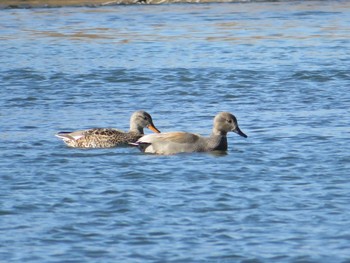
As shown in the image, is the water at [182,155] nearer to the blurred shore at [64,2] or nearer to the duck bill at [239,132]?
the duck bill at [239,132]

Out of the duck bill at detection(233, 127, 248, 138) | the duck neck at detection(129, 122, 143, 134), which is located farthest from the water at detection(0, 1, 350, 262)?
the duck neck at detection(129, 122, 143, 134)

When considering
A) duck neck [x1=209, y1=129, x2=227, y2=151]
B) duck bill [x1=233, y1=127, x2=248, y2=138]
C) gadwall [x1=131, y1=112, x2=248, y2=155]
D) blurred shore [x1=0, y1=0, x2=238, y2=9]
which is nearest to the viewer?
gadwall [x1=131, y1=112, x2=248, y2=155]

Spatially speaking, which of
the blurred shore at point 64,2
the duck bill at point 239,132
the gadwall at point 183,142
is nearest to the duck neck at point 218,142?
the gadwall at point 183,142

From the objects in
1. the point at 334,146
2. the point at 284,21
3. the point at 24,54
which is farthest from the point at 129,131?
the point at 284,21

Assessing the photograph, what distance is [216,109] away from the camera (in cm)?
1697

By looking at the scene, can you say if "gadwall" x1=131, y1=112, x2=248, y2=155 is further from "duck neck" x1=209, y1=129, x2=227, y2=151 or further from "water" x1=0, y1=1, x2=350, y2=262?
"water" x1=0, y1=1, x2=350, y2=262

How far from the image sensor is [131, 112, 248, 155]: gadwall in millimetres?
13633

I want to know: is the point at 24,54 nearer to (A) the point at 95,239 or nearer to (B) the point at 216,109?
(B) the point at 216,109

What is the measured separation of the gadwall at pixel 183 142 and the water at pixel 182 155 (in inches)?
5.9

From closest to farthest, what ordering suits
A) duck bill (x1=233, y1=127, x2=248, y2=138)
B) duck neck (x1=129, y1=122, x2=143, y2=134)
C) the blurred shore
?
duck bill (x1=233, y1=127, x2=248, y2=138), duck neck (x1=129, y1=122, x2=143, y2=134), the blurred shore

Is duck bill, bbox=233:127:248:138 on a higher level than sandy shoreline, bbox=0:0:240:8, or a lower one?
higher

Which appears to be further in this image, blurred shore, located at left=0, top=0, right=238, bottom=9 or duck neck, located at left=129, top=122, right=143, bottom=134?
blurred shore, located at left=0, top=0, right=238, bottom=9

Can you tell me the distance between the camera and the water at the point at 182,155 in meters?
9.76

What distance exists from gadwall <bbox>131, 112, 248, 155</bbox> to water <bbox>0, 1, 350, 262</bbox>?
149mm
